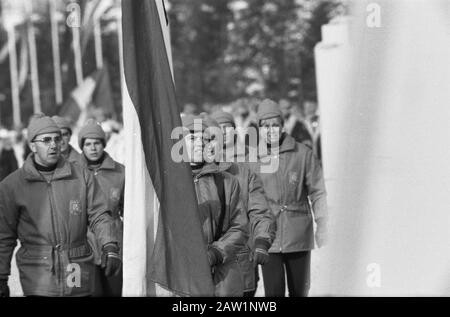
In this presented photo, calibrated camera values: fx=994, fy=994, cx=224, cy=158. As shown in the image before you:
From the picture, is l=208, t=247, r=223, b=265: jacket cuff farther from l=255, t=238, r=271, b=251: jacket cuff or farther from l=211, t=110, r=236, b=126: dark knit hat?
l=211, t=110, r=236, b=126: dark knit hat

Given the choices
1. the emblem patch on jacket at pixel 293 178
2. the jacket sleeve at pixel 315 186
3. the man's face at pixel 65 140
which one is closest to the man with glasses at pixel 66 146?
the man's face at pixel 65 140

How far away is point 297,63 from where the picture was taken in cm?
3700

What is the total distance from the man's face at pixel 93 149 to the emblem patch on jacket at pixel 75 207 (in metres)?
2.40

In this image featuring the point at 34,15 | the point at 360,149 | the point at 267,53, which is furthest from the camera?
the point at 34,15

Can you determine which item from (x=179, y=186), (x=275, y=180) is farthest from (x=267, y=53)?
(x=179, y=186)

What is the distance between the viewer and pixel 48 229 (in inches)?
252

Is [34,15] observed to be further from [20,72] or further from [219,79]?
[219,79]

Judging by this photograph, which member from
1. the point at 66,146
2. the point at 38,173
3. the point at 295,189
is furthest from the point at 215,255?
the point at 66,146

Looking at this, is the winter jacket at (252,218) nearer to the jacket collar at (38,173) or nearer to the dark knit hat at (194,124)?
the dark knit hat at (194,124)

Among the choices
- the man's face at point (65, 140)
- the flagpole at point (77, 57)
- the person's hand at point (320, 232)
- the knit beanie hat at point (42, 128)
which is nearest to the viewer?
the knit beanie hat at point (42, 128)

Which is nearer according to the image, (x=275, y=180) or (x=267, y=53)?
(x=275, y=180)

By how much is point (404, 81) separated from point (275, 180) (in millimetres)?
4546

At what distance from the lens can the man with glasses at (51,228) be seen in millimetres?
6398

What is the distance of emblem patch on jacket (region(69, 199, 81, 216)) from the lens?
6504mm
